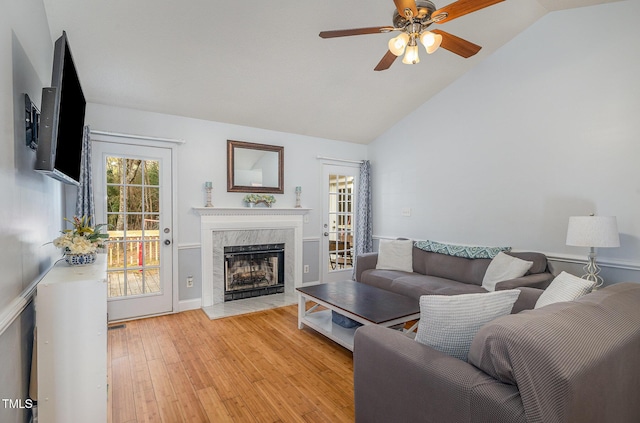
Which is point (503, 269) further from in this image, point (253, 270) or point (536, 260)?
point (253, 270)

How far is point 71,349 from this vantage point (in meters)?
1.55

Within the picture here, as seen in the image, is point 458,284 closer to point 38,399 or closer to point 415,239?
point 415,239

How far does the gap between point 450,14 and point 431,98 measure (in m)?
2.64

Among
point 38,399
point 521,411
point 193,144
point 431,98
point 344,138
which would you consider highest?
point 431,98

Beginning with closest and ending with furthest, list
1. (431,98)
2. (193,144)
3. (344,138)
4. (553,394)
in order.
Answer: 1. (553,394)
2. (193,144)
3. (431,98)
4. (344,138)

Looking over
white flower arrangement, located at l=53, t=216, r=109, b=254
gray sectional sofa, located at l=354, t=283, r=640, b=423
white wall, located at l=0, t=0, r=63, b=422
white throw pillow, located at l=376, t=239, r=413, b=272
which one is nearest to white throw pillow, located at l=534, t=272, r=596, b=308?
gray sectional sofa, located at l=354, t=283, r=640, b=423

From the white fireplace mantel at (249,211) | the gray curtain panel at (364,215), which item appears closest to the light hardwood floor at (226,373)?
the white fireplace mantel at (249,211)

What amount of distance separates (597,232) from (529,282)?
667 mm

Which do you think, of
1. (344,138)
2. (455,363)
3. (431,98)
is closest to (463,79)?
(431,98)

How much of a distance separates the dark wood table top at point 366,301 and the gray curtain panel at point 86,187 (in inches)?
91.9

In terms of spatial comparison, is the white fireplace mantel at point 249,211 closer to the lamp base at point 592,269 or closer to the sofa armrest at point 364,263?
the sofa armrest at point 364,263

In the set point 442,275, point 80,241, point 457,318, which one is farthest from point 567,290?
point 80,241

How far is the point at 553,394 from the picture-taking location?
1001 mm

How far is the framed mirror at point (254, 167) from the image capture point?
14.0 feet
